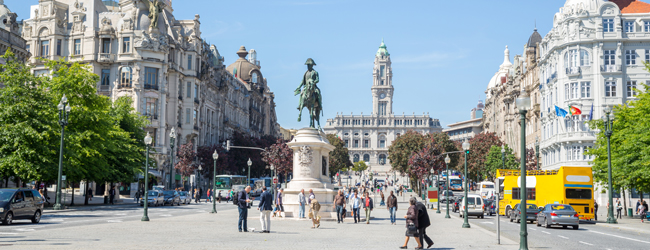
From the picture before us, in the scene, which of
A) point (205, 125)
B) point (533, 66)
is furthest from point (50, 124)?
point (533, 66)

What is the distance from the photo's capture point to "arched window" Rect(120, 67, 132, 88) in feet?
238

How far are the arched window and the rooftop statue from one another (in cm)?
4238

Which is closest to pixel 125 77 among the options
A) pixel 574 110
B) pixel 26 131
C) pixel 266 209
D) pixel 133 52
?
pixel 133 52

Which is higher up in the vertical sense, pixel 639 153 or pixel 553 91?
pixel 553 91

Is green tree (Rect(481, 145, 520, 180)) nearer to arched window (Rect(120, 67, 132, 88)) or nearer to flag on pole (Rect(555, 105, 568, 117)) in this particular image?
flag on pole (Rect(555, 105, 568, 117))

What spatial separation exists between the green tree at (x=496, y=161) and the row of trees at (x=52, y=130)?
165 feet

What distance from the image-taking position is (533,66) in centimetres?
8481

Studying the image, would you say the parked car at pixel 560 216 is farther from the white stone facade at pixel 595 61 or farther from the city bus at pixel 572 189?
the white stone facade at pixel 595 61

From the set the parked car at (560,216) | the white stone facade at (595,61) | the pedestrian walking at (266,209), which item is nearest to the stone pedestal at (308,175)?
the pedestrian walking at (266,209)

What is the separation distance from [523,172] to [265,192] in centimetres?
948

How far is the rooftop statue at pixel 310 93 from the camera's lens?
3488 cm

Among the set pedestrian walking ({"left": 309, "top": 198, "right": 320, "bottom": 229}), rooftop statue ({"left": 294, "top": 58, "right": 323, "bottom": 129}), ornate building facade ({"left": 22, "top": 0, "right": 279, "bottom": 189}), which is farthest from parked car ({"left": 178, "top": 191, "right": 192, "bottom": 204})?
pedestrian walking ({"left": 309, "top": 198, "right": 320, "bottom": 229})

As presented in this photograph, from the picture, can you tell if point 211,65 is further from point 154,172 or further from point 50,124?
point 50,124

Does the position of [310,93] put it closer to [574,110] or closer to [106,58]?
[574,110]
